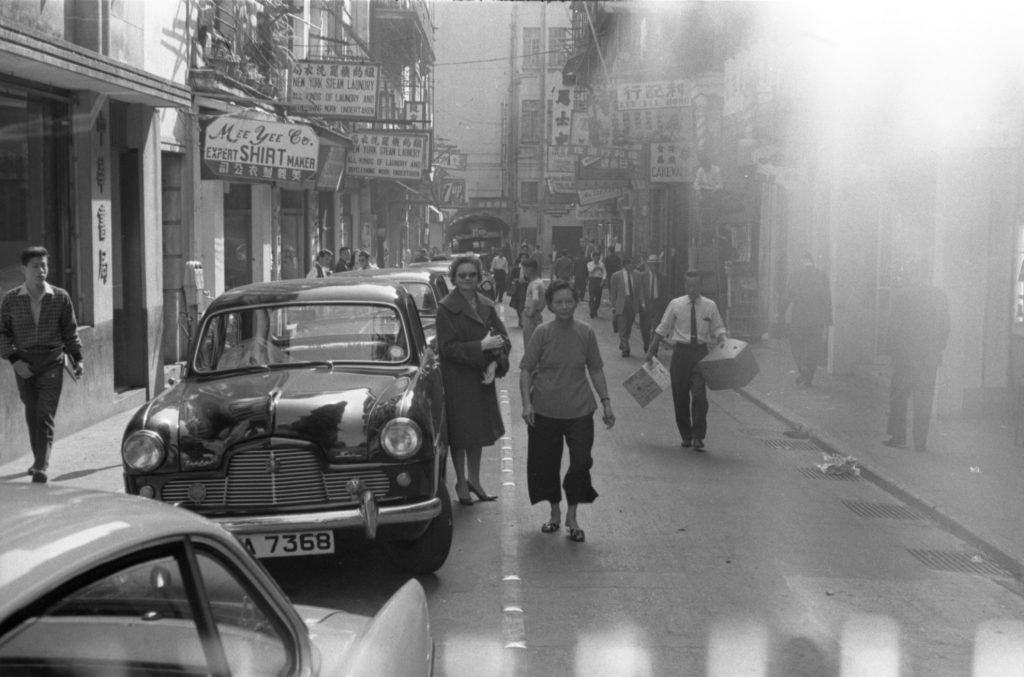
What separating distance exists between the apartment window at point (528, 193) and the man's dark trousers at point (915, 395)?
216ft

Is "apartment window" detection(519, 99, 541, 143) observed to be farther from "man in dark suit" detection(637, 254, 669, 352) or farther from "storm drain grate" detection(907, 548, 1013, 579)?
"storm drain grate" detection(907, 548, 1013, 579)

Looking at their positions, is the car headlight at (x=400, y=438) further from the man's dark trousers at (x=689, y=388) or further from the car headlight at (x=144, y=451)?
the man's dark trousers at (x=689, y=388)

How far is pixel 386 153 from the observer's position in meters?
29.4


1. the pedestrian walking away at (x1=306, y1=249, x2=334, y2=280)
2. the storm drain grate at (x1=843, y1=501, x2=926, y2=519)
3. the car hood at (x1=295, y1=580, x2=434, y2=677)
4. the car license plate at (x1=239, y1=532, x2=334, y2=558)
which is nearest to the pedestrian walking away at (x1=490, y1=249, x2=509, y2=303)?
the pedestrian walking away at (x1=306, y1=249, x2=334, y2=280)

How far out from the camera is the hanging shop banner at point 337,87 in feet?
73.5

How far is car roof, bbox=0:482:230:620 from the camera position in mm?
2211

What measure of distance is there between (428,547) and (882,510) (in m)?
4.10

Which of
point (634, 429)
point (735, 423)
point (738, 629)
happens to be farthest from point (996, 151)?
point (738, 629)

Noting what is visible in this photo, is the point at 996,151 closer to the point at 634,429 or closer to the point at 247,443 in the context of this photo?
the point at 634,429

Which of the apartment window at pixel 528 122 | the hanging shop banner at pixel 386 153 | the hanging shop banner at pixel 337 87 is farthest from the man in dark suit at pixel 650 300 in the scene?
the apartment window at pixel 528 122

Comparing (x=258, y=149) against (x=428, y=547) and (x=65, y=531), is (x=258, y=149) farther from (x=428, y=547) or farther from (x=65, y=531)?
(x=65, y=531)

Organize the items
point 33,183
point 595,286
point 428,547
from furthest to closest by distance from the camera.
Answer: point 595,286, point 33,183, point 428,547

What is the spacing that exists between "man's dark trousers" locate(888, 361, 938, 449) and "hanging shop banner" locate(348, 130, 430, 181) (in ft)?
59.4

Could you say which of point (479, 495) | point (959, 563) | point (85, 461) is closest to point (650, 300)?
point (85, 461)
